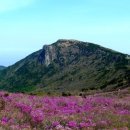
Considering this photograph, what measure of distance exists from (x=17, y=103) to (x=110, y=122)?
240 inches

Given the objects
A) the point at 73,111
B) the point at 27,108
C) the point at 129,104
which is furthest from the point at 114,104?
the point at 27,108

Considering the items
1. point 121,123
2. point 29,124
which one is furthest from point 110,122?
point 29,124

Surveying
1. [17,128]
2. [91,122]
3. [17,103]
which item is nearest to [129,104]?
[17,103]

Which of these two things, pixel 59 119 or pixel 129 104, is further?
pixel 129 104

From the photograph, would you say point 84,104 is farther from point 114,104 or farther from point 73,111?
point 73,111

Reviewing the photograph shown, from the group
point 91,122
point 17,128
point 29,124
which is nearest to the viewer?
point 17,128

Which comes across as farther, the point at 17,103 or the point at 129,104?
the point at 129,104

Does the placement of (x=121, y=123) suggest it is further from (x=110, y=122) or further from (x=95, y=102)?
(x=95, y=102)

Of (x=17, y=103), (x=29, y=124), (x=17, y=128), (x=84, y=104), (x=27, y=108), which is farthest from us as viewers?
(x=84, y=104)

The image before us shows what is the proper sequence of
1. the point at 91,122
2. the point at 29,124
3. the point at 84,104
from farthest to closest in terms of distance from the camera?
1. the point at 84,104
2. the point at 91,122
3. the point at 29,124

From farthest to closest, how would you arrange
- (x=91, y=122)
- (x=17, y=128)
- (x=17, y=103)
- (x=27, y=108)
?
(x=17, y=103), (x=27, y=108), (x=91, y=122), (x=17, y=128)

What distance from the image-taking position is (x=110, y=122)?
60.3 feet

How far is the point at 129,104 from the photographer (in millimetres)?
28141

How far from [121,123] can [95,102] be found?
9.54 metres
